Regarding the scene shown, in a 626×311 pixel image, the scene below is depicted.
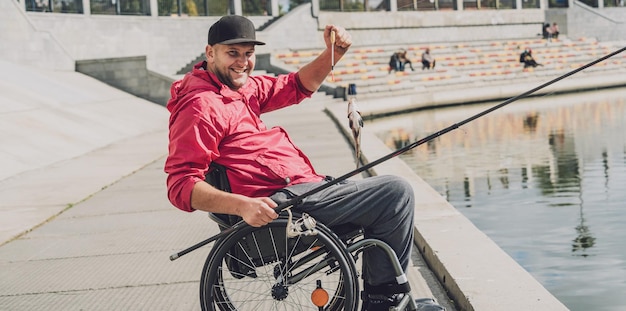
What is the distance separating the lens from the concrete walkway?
578 cm

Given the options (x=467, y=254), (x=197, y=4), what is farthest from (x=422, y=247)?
(x=197, y=4)

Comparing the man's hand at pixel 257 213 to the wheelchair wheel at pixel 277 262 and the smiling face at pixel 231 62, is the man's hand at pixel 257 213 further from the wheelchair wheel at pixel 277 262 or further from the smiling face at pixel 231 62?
the smiling face at pixel 231 62

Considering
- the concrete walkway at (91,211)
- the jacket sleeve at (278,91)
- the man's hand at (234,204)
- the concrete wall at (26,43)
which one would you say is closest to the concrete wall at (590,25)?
the concrete wall at (26,43)

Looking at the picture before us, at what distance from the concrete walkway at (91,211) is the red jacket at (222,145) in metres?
1.34

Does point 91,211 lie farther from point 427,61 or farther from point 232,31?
point 427,61

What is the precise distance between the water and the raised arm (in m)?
1.49

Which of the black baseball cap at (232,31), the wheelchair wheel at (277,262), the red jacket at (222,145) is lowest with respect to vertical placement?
the wheelchair wheel at (277,262)

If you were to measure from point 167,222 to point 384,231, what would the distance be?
14.7 ft

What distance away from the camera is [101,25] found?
108 ft

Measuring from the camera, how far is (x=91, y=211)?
9234 millimetres

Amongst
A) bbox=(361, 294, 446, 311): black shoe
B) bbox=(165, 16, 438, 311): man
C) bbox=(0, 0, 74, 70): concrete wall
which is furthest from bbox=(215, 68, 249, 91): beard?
bbox=(0, 0, 74, 70): concrete wall

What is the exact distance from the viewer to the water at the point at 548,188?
6.21m

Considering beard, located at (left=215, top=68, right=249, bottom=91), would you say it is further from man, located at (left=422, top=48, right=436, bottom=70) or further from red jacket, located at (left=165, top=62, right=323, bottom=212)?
man, located at (left=422, top=48, right=436, bottom=70)

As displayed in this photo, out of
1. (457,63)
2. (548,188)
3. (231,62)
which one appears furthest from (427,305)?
(457,63)
